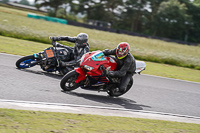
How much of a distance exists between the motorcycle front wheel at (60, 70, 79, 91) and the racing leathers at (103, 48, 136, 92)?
90cm

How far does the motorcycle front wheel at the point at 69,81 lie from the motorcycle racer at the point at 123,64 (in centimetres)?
85

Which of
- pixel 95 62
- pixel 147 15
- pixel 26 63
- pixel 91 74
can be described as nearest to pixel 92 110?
pixel 91 74

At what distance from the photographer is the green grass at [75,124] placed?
14.0 feet

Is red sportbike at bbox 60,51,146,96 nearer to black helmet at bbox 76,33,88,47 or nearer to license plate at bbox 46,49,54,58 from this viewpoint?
license plate at bbox 46,49,54,58

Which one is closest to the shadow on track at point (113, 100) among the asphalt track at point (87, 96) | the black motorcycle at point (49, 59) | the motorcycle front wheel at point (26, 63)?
the asphalt track at point (87, 96)

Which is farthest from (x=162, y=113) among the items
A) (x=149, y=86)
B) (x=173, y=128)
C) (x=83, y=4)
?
(x=83, y=4)

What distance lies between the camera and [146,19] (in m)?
73.6

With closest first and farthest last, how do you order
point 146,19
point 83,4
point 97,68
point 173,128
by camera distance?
point 173,128
point 97,68
point 146,19
point 83,4

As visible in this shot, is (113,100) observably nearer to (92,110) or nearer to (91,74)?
(91,74)

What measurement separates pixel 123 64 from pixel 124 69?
202 mm

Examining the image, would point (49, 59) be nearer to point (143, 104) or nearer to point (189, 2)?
point (143, 104)

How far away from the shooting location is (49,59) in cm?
866

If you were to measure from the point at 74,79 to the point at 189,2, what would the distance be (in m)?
78.7

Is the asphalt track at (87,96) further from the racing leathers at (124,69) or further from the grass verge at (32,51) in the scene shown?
the grass verge at (32,51)
